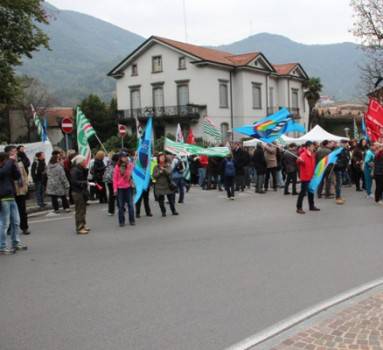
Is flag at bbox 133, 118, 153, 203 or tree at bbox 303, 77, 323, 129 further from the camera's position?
tree at bbox 303, 77, 323, 129

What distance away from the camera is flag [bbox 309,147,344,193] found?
12769 millimetres

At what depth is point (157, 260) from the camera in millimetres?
7832

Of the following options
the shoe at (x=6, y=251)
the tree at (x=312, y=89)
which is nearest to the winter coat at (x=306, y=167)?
the shoe at (x=6, y=251)

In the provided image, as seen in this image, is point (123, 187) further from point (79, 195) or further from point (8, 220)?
point (8, 220)

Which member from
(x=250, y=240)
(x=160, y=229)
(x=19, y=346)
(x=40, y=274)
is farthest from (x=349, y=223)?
(x=19, y=346)

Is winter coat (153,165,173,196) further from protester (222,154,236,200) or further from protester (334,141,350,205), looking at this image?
protester (334,141,350,205)

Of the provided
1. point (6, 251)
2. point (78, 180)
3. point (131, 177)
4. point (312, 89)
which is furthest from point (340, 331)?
point (312, 89)

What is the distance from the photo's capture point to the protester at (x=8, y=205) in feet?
28.7

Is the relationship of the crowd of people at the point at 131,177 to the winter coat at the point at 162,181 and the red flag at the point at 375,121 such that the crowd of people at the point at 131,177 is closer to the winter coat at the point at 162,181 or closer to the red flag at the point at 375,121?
the winter coat at the point at 162,181

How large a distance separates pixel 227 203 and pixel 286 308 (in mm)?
9612

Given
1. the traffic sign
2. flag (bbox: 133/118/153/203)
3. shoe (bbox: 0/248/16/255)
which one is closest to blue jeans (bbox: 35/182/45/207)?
the traffic sign

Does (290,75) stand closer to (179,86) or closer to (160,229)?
(179,86)

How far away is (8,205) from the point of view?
8789 mm

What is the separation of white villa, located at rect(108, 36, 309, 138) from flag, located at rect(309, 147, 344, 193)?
31.1m
